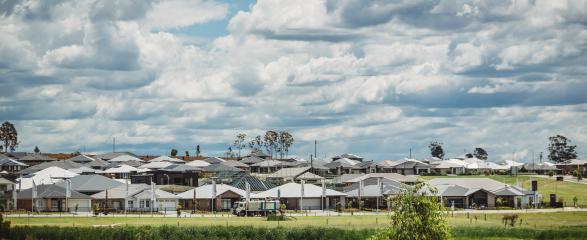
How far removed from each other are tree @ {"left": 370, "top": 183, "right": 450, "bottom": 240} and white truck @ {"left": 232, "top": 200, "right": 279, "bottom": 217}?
78.0 m

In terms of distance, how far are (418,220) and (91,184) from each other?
361 feet

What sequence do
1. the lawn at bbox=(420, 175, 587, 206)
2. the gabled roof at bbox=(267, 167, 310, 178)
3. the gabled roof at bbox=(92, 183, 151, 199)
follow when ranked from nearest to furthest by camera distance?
the gabled roof at bbox=(92, 183, 151, 199), the lawn at bbox=(420, 175, 587, 206), the gabled roof at bbox=(267, 167, 310, 178)

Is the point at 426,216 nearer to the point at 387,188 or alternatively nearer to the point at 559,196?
the point at 387,188

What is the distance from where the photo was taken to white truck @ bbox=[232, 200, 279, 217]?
12125 centimetres

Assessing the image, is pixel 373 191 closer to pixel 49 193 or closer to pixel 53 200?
pixel 53 200

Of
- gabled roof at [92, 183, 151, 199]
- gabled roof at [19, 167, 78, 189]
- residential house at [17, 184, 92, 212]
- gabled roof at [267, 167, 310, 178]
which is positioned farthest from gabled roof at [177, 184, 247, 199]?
gabled roof at [267, 167, 310, 178]

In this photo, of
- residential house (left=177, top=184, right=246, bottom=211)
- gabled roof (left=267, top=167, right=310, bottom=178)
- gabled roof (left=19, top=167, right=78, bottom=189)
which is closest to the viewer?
residential house (left=177, top=184, right=246, bottom=211)

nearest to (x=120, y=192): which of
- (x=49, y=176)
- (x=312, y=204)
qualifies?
(x=312, y=204)

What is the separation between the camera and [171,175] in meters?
164

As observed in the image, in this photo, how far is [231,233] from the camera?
80.6 m

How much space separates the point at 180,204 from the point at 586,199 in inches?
2671

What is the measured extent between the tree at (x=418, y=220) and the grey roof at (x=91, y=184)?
10648 centimetres

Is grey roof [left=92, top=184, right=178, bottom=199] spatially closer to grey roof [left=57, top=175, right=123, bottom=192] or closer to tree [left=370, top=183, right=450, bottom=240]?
grey roof [left=57, top=175, right=123, bottom=192]

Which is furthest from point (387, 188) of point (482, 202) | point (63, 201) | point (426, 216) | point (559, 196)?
point (426, 216)
